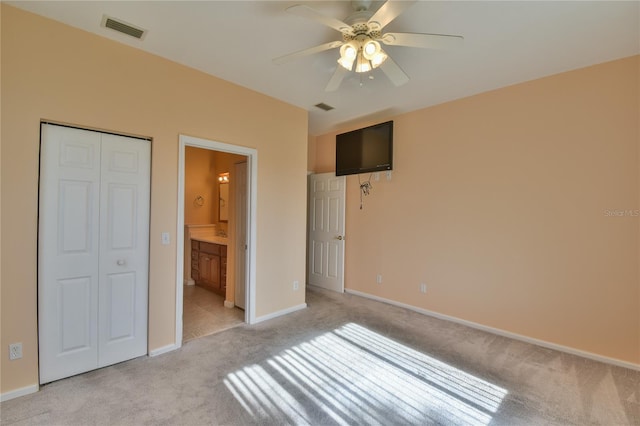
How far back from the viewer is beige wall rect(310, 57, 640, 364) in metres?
2.60

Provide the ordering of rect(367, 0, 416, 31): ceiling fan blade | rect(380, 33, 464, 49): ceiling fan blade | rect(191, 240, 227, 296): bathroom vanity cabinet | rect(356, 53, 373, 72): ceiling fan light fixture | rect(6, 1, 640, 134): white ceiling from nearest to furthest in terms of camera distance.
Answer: rect(367, 0, 416, 31): ceiling fan blade < rect(380, 33, 464, 49): ceiling fan blade < rect(6, 1, 640, 134): white ceiling < rect(356, 53, 373, 72): ceiling fan light fixture < rect(191, 240, 227, 296): bathroom vanity cabinet

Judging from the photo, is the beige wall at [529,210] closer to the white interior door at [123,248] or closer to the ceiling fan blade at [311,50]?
the ceiling fan blade at [311,50]

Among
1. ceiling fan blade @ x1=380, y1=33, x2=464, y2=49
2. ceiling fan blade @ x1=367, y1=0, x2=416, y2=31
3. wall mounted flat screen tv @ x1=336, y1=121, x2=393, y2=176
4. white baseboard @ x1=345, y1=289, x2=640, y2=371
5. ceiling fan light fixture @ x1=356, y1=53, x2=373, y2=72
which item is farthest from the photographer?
wall mounted flat screen tv @ x1=336, y1=121, x2=393, y2=176

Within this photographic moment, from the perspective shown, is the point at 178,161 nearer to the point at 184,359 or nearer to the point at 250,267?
the point at 250,267

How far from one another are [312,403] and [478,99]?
11.9 ft

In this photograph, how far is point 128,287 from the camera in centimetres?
255

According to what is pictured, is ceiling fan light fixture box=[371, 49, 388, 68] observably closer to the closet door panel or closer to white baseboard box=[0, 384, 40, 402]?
the closet door panel

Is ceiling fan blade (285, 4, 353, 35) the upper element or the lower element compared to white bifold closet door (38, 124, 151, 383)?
upper

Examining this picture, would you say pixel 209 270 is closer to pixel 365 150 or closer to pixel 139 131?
pixel 139 131

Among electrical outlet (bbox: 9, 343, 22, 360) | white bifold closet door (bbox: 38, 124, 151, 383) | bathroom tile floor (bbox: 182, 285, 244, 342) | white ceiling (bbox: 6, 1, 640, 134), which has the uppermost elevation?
white ceiling (bbox: 6, 1, 640, 134)

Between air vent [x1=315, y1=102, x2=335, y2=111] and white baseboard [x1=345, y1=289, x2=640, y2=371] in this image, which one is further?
air vent [x1=315, y1=102, x2=335, y2=111]

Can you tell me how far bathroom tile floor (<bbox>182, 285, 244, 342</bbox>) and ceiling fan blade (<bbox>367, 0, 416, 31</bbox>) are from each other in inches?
128

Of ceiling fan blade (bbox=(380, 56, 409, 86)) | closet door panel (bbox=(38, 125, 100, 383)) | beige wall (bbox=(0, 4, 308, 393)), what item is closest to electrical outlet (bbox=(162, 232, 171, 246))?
beige wall (bbox=(0, 4, 308, 393))

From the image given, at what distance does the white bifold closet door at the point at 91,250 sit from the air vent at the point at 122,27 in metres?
0.85
